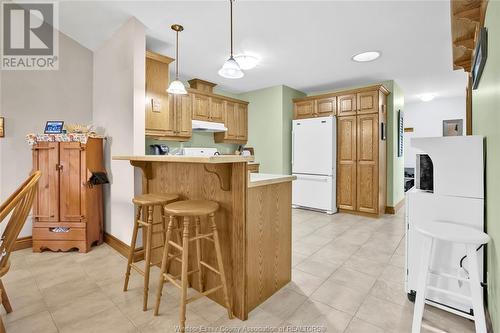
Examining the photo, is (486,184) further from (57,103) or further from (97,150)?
(57,103)

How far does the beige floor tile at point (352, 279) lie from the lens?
2.05m

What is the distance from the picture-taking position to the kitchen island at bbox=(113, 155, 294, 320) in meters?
1.65

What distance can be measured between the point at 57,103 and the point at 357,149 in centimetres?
452

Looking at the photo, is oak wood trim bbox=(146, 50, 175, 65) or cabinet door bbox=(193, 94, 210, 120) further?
cabinet door bbox=(193, 94, 210, 120)

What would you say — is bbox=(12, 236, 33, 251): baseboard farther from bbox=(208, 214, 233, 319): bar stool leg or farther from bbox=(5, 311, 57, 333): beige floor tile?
bbox=(208, 214, 233, 319): bar stool leg

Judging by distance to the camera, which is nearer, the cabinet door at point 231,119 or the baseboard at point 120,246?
the baseboard at point 120,246

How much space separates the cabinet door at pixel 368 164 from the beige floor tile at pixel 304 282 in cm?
257

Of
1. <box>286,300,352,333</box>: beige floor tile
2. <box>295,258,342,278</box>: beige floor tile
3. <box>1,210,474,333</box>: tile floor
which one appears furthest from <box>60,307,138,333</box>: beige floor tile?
<box>295,258,342,278</box>: beige floor tile

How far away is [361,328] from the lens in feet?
5.14

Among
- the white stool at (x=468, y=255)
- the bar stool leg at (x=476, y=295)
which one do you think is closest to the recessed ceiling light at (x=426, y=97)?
the white stool at (x=468, y=255)

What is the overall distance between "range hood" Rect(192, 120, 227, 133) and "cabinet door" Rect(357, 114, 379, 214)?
8.06 feet

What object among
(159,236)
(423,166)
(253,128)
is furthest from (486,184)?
(253,128)

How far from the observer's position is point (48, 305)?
180 centimetres

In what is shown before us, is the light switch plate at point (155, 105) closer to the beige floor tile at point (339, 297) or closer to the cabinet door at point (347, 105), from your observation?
the beige floor tile at point (339, 297)
